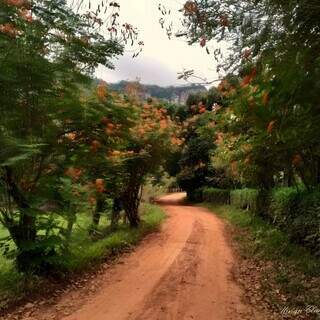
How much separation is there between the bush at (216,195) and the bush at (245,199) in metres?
4.08

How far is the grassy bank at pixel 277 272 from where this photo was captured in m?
8.83

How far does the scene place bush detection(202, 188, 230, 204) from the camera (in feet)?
117

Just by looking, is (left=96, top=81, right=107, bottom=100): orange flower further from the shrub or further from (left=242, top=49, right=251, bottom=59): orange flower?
the shrub

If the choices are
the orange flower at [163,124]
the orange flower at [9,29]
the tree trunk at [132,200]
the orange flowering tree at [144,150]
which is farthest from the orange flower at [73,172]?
the tree trunk at [132,200]

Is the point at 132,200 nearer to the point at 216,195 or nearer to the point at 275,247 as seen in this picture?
the point at 275,247

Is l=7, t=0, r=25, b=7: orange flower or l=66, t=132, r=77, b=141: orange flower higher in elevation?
l=7, t=0, r=25, b=7: orange flower

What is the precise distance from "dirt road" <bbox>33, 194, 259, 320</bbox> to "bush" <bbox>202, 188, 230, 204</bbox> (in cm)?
1976

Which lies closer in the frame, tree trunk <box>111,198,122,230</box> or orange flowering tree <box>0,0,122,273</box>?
orange flowering tree <box>0,0,122,273</box>

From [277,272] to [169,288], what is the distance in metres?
2.77

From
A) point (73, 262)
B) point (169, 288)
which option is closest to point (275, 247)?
point (169, 288)

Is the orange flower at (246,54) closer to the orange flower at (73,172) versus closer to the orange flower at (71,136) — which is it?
the orange flower at (71,136)

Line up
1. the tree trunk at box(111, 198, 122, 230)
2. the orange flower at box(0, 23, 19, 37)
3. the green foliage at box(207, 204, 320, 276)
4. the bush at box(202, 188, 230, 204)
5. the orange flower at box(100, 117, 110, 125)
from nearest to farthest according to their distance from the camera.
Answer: the orange flower at box(0, 23, 19, 37)
the orange flower at box(100, 117, 110, 125)
the green foliage at box(207, 204, 320, 276)
the tree trunk at box(111, 198, 122, 230)
the bush at box(202, 188, 230, 204)

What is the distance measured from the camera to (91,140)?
10.2m

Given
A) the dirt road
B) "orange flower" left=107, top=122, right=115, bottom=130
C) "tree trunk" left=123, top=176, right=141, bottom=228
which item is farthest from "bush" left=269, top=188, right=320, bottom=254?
"orange flower" left=107, top=122, right=115, bottom=130
